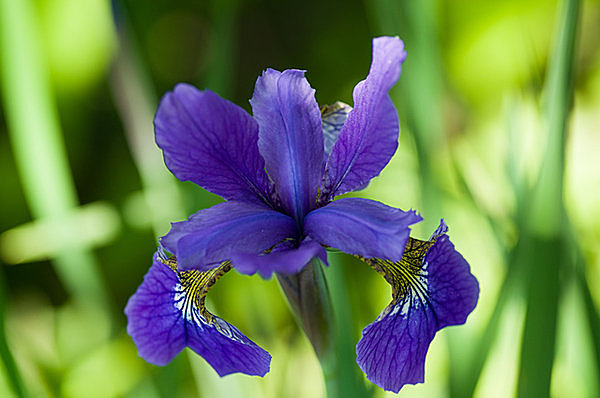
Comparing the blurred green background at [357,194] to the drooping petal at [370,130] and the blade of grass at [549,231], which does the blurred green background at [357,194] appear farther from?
the drooping petal at [370,130]

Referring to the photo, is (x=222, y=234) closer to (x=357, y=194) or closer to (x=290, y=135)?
(x=290, y=135)

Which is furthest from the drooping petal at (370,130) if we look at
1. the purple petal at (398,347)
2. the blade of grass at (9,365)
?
the blade of grass at (9,365)

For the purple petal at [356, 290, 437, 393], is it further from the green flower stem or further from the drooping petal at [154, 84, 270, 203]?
the drooping petal at [154, 84, 270, 203]

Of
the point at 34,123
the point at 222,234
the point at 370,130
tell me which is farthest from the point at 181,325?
the point at 34,123

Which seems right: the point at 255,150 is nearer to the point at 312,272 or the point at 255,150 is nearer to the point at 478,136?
the point at 312,272

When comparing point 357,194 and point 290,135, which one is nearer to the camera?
point 290,135

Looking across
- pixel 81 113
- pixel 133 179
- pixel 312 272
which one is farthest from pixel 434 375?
pixel 81 113
